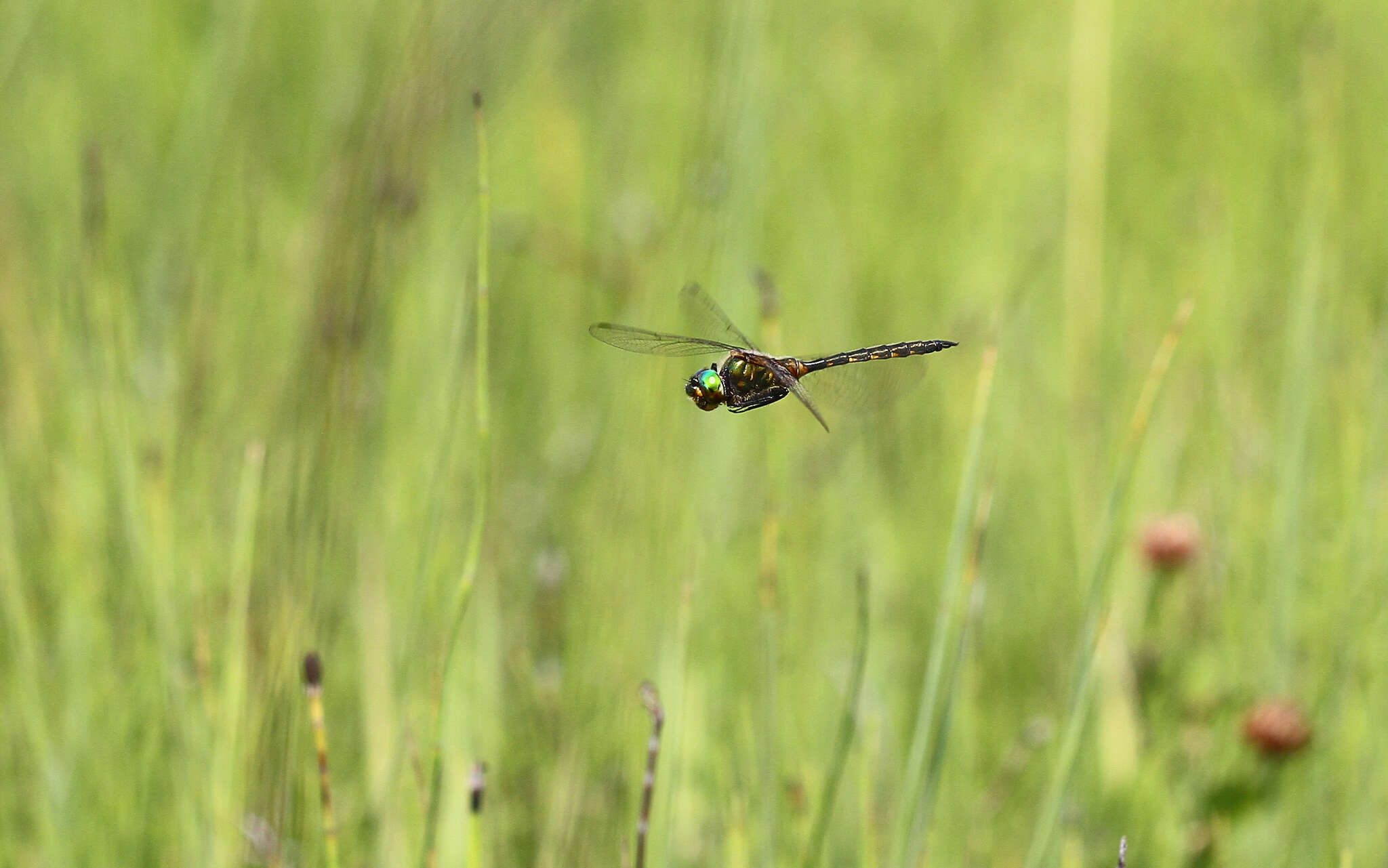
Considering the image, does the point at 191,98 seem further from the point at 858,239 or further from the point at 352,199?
the point at 858,239

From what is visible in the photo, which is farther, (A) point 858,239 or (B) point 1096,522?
(A) point 858,239

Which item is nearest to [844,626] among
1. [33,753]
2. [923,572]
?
[923,572]

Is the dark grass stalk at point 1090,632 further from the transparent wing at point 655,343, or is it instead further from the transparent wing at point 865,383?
the transparent wing at point 655,343

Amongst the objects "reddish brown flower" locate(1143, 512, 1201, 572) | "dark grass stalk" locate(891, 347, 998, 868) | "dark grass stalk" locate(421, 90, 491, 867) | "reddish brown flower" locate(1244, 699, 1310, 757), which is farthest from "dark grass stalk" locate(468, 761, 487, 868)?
"reddish brown flower" locate(1143, 512, 1201, 572)

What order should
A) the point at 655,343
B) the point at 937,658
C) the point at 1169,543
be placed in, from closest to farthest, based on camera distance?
the point at 937,658, the point at 655,343, the point at 1169,543

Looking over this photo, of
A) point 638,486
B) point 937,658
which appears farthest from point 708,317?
point 937,658

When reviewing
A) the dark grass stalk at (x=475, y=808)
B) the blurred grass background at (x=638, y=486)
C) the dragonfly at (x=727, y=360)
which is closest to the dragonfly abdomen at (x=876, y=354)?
the dragonfly at (x=727, y=360)

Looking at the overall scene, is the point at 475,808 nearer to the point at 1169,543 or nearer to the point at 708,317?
the point at 708,317

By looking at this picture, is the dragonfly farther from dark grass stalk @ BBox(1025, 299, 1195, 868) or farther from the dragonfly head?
dark grass stalk @ BBox(1025, 299, 1195, 868)
